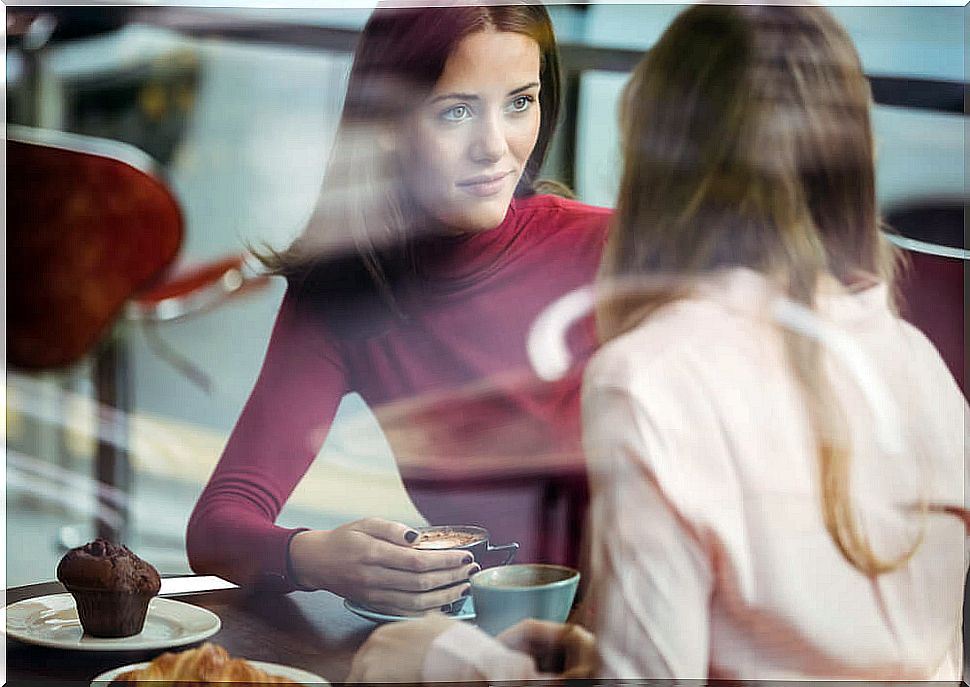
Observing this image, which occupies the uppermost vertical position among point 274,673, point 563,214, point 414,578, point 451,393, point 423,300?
point 563,214

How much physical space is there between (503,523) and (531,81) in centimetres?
54

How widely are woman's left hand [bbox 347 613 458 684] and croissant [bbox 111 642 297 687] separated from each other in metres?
0.10

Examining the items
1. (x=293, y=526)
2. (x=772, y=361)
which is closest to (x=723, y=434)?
(x=772, y=361)

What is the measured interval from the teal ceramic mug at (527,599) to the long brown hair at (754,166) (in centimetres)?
30

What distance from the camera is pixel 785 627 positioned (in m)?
1.23

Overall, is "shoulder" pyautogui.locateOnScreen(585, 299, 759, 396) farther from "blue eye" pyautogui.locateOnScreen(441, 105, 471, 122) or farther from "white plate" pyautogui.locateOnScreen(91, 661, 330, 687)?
"white plate" pyautogui.locateOnScreen(91, 661, 330, 687)

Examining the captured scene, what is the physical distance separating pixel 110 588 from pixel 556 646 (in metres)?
0.56

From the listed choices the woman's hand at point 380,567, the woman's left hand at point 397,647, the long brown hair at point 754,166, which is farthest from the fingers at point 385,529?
the long brown hair at point 754,166

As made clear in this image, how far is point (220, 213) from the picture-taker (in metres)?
1.30

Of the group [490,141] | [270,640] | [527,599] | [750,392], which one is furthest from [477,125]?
[270,640]

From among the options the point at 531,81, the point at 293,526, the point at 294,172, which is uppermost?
the point at 531,81

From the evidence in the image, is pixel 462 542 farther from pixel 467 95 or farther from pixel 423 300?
pixel 467 95

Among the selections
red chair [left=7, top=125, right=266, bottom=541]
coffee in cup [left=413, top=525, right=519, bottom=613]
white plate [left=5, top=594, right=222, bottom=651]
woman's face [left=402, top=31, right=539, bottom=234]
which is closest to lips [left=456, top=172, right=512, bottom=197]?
woman's face [left=402, top=31, right=539, bottom=234]

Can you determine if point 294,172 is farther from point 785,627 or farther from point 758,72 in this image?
point 785,627
